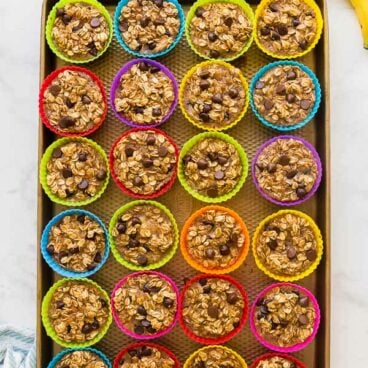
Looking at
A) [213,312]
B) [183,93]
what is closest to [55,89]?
[183,93]

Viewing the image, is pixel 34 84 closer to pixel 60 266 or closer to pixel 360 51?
pixel 60 266

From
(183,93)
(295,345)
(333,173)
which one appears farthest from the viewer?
(333,173)

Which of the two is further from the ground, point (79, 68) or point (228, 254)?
point (79, 68)

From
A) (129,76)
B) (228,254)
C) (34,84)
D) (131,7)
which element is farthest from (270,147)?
(34,84)

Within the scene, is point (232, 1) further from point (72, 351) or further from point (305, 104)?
point (72, 351)

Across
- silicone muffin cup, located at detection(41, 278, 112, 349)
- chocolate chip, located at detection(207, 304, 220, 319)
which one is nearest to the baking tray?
silicone muffin cup, located at detection(41, 278, 112, 349)

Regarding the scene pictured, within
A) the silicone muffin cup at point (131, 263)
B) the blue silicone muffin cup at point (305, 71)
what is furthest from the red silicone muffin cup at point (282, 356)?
the blue silicone muffin cup at point (305, 71)
